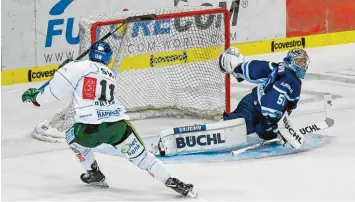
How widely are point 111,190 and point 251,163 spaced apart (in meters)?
1.11

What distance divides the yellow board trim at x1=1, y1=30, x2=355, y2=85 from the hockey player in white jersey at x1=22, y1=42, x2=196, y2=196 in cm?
217

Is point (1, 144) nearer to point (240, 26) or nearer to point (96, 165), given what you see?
point (96, 165)

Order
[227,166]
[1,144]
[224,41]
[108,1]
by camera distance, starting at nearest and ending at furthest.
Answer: [227,166] → [1,144] → [224,41] → [108,1]

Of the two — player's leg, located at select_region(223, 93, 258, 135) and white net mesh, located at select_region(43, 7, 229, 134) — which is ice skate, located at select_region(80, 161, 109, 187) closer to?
player's leg, located at select_region(223, 93, 258, 135)

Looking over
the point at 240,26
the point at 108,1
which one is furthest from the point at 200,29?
the point at 240,26

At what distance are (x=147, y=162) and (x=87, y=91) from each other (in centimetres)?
54

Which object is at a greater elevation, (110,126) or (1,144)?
(110,126)

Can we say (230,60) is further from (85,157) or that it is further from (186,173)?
(85,157)

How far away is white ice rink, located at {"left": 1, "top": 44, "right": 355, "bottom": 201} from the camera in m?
6.86

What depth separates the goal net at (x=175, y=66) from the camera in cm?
898

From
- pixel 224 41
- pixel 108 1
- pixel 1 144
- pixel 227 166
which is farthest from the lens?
pixel 108 1

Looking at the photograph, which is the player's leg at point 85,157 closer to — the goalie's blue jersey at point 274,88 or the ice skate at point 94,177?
the ice skate at point 94,177

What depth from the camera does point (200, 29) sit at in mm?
9305

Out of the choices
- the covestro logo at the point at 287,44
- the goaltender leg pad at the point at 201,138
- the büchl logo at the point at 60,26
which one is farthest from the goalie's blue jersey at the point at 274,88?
the covestro logo at the point at 287,44
